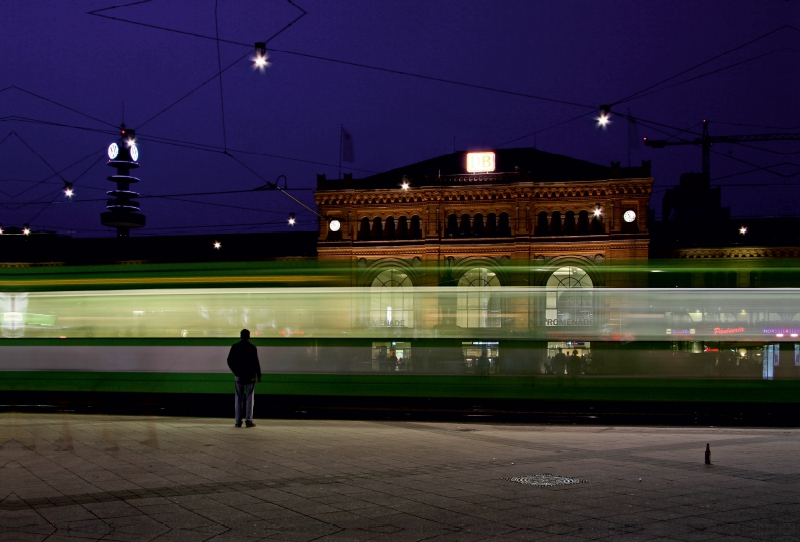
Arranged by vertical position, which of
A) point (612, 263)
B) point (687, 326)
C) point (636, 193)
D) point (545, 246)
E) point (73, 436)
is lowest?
point (73, 436)

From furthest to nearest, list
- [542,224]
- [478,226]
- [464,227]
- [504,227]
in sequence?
[464,227] < [478,226] < [504,227] < [542,224]

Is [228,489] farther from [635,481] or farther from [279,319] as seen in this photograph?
[279,319]

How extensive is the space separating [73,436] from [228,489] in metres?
5.02

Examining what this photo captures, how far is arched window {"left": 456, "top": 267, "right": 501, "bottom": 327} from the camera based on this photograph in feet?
47.6

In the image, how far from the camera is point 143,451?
10.1 m

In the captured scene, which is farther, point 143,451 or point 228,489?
point 143,451

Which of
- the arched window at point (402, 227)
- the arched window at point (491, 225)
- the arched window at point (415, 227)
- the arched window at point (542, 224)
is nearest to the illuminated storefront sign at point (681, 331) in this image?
the arched window at point (542, 224)

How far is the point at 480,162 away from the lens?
51.1 metres

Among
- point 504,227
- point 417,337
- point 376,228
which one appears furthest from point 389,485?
point 376,228

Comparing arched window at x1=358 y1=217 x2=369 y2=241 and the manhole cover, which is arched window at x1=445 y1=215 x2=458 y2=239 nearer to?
arched window at x1=358 y1=217 x2=369 y2=241

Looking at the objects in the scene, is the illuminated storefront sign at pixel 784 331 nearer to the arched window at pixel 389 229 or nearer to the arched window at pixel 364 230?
the arched window at pixel 389 229

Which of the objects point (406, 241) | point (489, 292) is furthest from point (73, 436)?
point (406, 241)

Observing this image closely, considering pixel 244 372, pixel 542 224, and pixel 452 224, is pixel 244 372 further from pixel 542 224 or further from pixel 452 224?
pixel 542 224

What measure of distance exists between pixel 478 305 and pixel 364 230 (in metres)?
38.1
